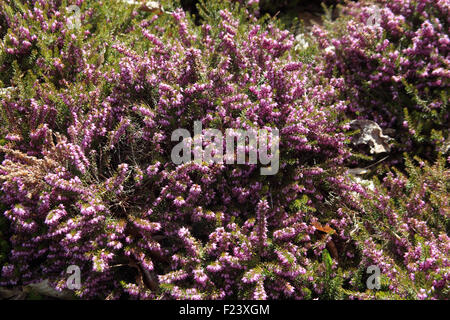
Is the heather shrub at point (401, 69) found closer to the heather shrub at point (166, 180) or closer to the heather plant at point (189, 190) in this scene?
the heather plant at point (189, 190)

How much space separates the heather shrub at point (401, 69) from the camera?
3527 mm

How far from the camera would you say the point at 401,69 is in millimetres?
3664

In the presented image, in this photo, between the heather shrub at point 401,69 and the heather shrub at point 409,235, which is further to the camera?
the heather shrub at point 401,69

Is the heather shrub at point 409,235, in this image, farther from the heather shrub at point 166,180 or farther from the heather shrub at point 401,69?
the heather shrub at point 401,69

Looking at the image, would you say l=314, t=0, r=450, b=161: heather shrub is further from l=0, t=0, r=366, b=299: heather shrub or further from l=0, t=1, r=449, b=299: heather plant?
l=0, t=0, r=366, b=299: heather shrub

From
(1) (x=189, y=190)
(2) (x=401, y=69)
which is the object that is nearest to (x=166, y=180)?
(1) (x=189, y=190)

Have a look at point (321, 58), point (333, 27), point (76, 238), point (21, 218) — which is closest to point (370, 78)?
point (321, 58)

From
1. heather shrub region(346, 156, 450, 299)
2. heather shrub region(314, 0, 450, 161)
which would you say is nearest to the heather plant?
heather shrub region(346, 156, 450, 299)

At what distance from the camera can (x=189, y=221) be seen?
2.88 m

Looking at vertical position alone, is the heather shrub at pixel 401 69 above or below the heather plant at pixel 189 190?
above

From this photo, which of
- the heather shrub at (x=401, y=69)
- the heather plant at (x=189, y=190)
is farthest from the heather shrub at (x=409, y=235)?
the heather shrub at (x=401, y=69)

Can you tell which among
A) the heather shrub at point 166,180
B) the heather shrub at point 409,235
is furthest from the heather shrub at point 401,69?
the heather shrub at point 166,180

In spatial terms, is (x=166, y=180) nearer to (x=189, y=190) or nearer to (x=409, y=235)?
(x=189, y=190)

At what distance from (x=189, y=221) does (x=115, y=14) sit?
7.49 feet
